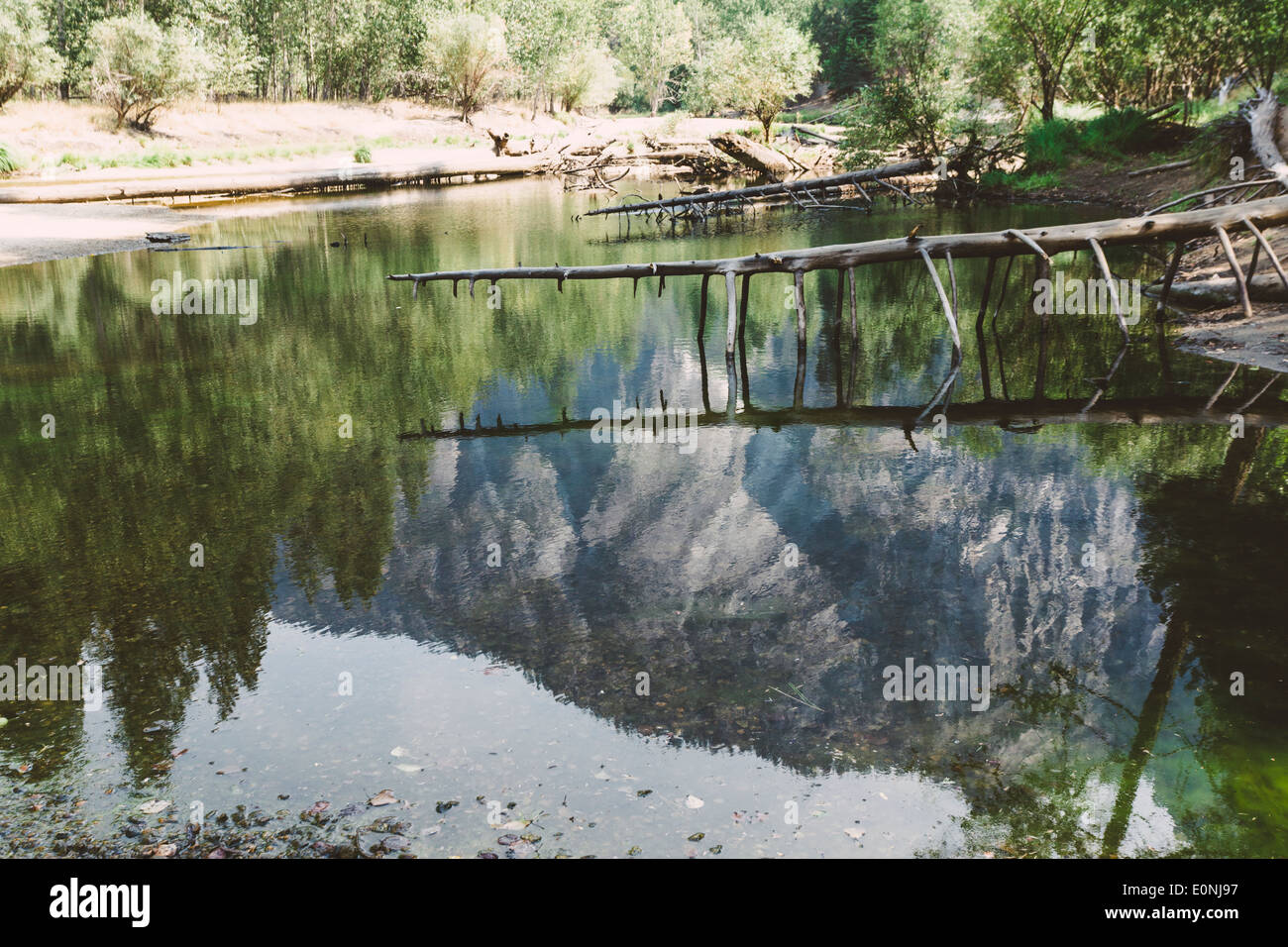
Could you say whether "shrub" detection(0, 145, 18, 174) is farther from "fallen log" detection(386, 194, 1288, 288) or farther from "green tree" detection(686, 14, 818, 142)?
"fallen log" detection(386, 194, 1288, 288)

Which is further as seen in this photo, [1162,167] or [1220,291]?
[1162,167]

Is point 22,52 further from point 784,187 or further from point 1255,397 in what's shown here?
point 1255,397

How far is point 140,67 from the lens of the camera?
55.8 metres

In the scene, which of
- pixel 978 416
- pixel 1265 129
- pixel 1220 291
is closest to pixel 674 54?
pixel 1265 129

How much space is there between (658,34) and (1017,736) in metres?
104

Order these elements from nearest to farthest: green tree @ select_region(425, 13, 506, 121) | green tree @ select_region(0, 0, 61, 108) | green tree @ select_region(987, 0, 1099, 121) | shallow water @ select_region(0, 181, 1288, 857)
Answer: shallow water @ select_region(0, 181, 1288, 857) < green tree @ select_region(987, 0, 1099, 121) < green tree @ select_region(0, 0, 61, 108) < green tree @ select_region(425, 13, 506, 121)

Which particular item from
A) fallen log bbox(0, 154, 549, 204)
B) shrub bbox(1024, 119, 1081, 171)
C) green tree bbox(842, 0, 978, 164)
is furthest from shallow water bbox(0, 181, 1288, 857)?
fallen log bbox(0, 154, 549, 204)

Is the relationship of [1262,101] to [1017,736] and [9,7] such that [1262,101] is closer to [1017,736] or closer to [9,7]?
[1017,736]

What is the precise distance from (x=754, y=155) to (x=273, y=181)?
24.4 metres

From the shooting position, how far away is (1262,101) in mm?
23062

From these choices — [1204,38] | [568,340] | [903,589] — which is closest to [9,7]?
[568,340]

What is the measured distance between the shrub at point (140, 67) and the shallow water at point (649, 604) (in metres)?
49.1

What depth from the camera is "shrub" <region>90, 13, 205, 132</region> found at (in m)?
56.1

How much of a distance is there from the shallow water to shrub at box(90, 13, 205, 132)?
49.1 m
